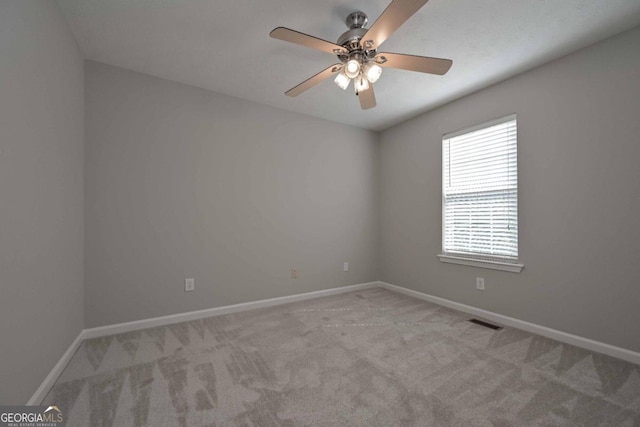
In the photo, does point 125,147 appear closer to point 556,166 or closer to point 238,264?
point 238,264

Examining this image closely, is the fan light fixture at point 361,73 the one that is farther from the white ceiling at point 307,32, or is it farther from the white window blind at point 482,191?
the white window blind at point 482,191

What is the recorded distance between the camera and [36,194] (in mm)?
1534

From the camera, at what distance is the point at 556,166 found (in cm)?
237

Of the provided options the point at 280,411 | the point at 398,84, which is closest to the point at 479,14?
the point at 398,84

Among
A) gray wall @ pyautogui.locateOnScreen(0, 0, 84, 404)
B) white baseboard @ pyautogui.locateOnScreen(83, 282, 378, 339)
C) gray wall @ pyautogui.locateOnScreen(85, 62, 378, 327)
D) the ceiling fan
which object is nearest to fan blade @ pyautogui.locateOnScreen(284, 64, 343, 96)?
the ceiling fan

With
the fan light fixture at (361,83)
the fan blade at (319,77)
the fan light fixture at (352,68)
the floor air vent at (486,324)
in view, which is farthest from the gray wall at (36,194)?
the floor air vent at (486,324)

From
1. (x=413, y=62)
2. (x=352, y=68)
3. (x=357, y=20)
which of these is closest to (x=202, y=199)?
(x=352, y=68)

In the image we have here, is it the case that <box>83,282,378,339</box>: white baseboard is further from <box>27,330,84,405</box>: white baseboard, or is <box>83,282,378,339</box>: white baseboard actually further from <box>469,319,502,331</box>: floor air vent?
<box>469,319,502,331</box>: floor air vent

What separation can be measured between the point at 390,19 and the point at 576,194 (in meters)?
2.16

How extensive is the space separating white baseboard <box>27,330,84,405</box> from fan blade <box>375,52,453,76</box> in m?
2.89

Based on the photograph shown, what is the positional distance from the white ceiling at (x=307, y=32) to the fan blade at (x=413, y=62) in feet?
1.10

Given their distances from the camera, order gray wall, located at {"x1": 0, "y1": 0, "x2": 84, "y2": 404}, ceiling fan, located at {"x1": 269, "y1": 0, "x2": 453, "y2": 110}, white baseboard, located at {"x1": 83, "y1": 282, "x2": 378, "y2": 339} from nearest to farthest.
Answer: gray wall, located at {"x1": 0, "y1": 0, "x2": 84, "y2": 404}
ceiling fan, located at {"x1": 269, "y1": 0, "x2": 453, "y2": 110}
white baseboard, located at {"x1": 83, "y1": 282, "x2": 378, "y2": 339}

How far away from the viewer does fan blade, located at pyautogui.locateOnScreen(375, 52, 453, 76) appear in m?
1.74

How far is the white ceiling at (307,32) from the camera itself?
1.79 metres
